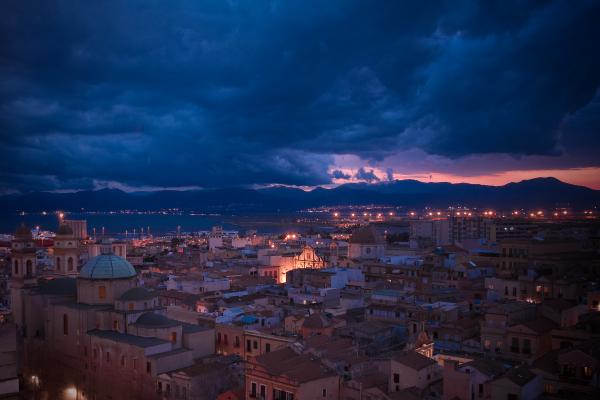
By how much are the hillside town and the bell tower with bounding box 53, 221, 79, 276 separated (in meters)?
0.10

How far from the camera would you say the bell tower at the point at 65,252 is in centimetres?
4150

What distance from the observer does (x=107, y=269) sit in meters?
32.7

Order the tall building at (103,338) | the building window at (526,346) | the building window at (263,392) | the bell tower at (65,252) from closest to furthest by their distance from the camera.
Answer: the building window at (263,392) < the building window at (526,346) < the tall building at (103,338) < the bell tower at (65,252)

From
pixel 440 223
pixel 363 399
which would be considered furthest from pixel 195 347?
pixel 440 223

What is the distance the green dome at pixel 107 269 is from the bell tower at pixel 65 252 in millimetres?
9379

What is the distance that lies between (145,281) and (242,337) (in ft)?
80.6

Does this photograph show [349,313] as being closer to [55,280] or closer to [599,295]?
[599,295]

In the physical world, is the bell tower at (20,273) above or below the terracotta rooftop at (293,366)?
above

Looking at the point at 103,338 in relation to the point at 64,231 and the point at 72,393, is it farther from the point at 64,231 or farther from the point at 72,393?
the point at 64,231

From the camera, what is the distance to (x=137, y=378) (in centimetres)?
2681

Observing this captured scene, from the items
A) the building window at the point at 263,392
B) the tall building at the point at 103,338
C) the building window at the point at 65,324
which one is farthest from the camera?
the building window at the point at 65,324

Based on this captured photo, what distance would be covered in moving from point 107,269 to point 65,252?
11340 mm

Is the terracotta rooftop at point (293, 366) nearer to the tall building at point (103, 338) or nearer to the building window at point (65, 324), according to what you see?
the tall building at point (103, 338)

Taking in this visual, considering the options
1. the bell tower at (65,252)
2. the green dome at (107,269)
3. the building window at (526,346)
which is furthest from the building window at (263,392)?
the bell tower at (65,252)
